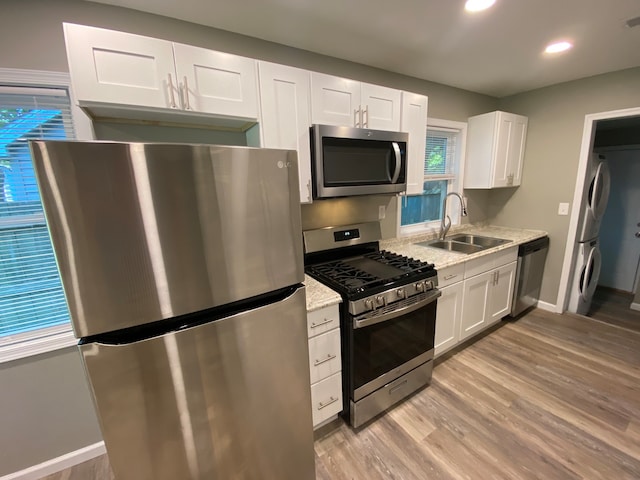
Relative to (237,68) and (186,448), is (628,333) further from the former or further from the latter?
(237,68)

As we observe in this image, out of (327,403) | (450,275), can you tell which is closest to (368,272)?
(450,275)

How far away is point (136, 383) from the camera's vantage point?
90 cm

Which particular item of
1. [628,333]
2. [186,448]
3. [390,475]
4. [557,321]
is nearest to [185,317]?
[186,448]

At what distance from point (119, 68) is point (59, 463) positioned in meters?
2.15

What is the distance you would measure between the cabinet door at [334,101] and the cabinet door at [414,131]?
466mm

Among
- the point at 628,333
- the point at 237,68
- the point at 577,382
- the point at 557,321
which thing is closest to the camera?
the point at 237,68

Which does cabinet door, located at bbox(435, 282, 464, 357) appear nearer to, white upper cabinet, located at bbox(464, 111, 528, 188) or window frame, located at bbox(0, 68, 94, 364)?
white upper cabinet, located at bbox(464, 111, 528, 188)

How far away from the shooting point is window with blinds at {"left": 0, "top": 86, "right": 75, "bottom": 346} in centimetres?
135

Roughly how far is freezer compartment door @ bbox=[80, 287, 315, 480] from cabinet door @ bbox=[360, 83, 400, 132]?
1.36 metres

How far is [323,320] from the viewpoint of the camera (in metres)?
1.49

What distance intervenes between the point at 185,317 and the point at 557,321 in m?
3.68

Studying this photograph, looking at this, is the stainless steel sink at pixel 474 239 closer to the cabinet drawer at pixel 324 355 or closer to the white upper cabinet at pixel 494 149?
the white upper cabinet at pixel 494 149

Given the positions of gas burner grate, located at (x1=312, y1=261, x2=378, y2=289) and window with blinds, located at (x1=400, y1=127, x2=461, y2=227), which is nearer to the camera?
gas burner grate, located at (x1=312, y1=261, x2=378, y2=289)

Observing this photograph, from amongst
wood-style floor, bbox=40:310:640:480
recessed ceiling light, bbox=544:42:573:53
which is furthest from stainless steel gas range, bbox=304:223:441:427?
recessed ceiling light, bbox=544:42:573:53
